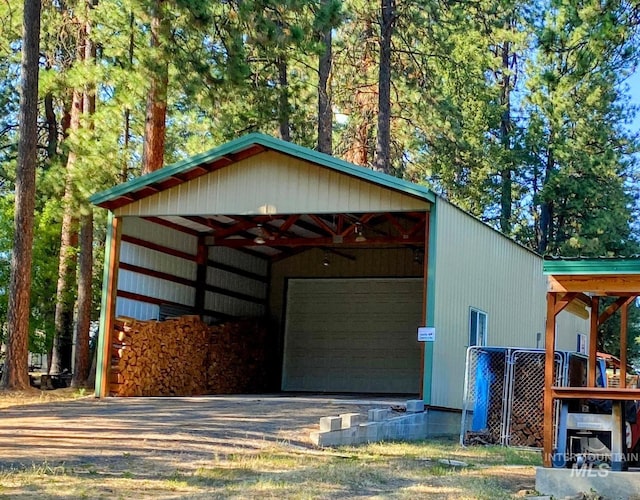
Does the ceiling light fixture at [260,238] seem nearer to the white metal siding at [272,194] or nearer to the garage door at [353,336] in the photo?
the white metal siding at [272,194]

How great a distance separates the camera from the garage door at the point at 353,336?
23.4 meters

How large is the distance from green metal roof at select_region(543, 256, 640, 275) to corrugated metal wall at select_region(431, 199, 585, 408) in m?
6.59

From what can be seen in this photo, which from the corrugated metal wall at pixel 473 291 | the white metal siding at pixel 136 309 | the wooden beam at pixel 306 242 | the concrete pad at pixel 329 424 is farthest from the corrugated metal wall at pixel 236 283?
the concrete pad at pixel 329 424

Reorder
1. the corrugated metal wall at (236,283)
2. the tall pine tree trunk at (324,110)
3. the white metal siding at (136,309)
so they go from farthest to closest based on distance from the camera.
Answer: the tall pine tree trunk at (324,110)
the corrugated metal wall at (236,283)
the white metal siding at (136,309)

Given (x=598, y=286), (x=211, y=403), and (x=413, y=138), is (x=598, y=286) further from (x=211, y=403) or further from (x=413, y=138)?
(x=413, y=138)

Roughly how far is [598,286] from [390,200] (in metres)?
7.22

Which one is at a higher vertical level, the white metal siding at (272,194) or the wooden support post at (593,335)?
the white metal siding at (272,194)

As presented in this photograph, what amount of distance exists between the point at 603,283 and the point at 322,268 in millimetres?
15572

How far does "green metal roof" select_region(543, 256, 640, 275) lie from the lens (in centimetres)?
905

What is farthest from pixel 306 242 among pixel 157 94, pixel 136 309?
pixel 157 94

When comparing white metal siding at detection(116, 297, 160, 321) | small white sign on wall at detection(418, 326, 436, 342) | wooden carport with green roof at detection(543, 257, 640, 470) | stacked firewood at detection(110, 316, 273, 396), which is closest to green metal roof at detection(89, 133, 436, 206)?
white metal siding at detection(116, 297, 160, 321)

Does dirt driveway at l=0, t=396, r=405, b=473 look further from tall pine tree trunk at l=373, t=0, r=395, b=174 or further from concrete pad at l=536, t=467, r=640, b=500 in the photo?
tall pine tree trunk at l=373, t=0, r=395, b=174

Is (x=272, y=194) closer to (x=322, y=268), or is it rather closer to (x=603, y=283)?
(x=322, y=268)

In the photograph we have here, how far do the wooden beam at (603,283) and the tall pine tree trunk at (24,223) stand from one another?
1221cm
